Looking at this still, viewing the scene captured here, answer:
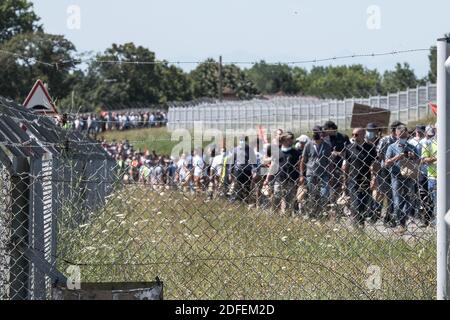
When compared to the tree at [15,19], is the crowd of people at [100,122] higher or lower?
lower

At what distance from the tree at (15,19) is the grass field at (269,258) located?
88.7 meters

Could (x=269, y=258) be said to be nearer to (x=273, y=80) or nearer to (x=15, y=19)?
(x=15, y=19)

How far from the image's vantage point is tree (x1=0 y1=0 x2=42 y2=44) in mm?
95438

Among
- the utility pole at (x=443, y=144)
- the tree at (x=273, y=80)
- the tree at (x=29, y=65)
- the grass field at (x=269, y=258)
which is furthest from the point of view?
the tree at (x=273, y=80)

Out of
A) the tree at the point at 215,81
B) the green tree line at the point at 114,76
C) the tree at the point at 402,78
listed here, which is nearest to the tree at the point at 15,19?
the green tree line at the point at 114,76

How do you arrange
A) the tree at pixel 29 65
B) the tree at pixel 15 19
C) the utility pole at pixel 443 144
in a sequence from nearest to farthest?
1. the utility pole at pixel 443 144
2. the tree at pixel 29 65
3. the tree at pixel 15 19

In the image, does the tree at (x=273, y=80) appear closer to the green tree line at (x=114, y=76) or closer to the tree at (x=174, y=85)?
the green tree line at (x=114, y=76)

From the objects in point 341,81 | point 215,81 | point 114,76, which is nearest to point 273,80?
point 341,81

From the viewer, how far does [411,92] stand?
47.5 metres

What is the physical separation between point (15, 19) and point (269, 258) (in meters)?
92.0

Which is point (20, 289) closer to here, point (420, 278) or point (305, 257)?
point (305, 257)

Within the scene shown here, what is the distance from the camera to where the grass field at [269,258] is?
25.2 ft

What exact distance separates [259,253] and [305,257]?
331mm

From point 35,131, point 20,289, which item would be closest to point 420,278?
point 20,289
